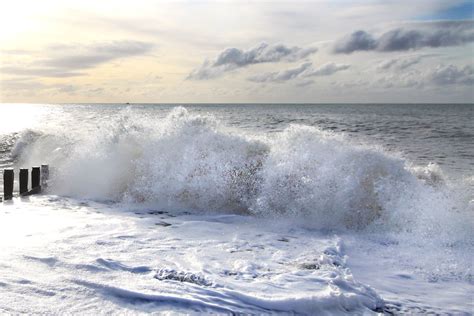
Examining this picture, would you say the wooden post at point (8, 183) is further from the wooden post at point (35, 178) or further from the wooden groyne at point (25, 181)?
the wooden post at point (35, 178)

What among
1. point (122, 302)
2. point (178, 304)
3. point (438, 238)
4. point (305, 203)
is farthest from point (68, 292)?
point (438, 238)

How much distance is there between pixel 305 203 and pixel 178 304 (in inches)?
168

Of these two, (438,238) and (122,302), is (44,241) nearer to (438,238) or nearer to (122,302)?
(122,302)

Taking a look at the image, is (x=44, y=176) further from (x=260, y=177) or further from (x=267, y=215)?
(x=267, y=215)

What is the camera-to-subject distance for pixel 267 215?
7758 millimetres

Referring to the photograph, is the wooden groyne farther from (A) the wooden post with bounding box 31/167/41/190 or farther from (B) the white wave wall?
(B) the white wave wall

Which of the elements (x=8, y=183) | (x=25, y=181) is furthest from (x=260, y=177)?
(x=8, y=183)

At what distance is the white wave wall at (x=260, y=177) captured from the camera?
7320mm

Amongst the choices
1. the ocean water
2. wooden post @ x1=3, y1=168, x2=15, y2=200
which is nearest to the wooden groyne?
wooden post @ x1=3, y1=168, x2=15, y2=200

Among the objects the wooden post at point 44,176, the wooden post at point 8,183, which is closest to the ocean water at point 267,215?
the wooden post at point 44,176

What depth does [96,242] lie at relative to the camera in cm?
574

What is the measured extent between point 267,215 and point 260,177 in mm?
1210

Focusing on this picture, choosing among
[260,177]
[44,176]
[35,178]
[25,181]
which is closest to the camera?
[260,177]

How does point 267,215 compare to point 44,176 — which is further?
point 44,176
